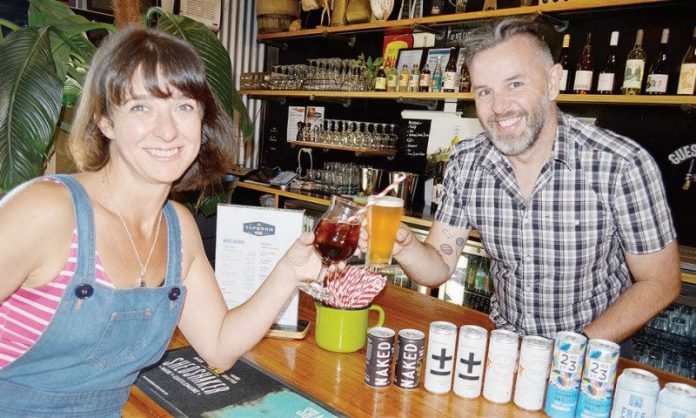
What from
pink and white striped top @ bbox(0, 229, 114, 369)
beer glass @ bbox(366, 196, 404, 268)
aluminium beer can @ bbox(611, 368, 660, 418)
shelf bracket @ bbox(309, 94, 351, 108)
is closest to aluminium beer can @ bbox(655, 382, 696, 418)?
aluminium beer can @ bbox(611, 368, 660, 418)

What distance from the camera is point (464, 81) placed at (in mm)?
3846

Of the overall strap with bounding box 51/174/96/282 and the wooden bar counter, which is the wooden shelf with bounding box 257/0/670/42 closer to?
the wooden bar counter

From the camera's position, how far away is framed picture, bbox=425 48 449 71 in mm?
4117

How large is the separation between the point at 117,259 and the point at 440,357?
75cm

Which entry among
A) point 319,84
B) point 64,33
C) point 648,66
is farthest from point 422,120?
point 64,33

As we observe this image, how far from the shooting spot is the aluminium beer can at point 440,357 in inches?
49.1

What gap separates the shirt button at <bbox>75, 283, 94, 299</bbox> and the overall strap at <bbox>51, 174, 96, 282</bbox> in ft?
0.04

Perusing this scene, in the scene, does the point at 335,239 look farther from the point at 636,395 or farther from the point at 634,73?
the point at 634,73

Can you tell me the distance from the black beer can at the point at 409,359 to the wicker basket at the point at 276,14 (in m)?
4.52

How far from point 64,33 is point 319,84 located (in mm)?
2694

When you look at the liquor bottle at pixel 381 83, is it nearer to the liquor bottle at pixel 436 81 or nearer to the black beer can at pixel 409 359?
the liquor bottle at pixel 436 81

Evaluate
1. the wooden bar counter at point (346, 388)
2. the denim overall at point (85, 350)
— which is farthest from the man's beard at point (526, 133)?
the denim overall at point (85, 350)

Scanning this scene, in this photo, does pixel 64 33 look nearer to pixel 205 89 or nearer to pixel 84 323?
pixel 205 89

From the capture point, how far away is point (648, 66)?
3.29 metres
